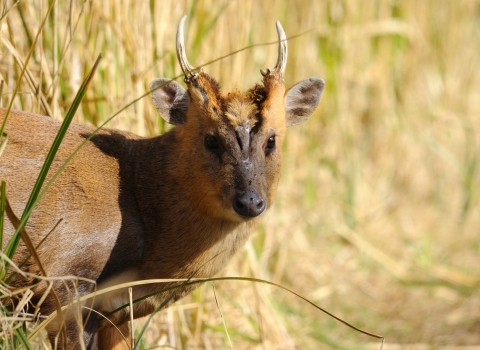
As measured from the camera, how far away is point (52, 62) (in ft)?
16.3

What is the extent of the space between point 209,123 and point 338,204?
4717 millimetres

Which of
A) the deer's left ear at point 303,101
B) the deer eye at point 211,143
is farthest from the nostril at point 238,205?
the deer's left ear at point 303,101

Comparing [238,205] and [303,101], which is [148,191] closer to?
[238,205]

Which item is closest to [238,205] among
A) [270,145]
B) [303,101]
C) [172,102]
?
[270,145]

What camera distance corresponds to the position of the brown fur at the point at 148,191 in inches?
153

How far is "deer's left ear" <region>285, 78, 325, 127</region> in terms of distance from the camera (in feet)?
15.6

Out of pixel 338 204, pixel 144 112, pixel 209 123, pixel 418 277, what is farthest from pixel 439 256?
pixel 209 123

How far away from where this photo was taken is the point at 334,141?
873 centimetres

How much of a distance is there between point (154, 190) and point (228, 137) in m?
0.56

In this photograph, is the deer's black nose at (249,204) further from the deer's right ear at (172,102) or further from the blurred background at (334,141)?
the blurred background at (334,141)

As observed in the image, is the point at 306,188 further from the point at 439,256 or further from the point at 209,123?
the point at 209,123

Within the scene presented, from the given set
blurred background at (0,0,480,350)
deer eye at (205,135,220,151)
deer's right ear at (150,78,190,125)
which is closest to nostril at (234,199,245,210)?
deer eye at (205,135,220,151)

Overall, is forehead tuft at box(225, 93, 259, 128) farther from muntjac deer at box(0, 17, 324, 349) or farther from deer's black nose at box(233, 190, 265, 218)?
deer's black nose at box(233, 190, 265, 218)

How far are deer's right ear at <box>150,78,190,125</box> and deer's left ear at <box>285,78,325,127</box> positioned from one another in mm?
689
